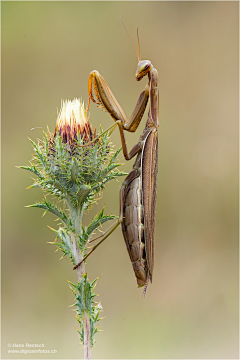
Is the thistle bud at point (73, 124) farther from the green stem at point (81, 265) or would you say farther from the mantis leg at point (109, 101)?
the green stem at point (81, 265)

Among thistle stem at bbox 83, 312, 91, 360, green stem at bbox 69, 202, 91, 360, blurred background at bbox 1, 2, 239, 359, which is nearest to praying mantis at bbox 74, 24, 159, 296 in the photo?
green stem at bbox 69, 202, 91, 360

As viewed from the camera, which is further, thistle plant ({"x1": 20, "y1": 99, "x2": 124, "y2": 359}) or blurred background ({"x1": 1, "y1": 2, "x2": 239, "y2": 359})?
blurred background ({"x1": 1, "y1": 2, "x2": 239, "y2": 359})

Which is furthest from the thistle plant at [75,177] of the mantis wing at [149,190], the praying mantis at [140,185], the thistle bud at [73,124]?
the mantis wing at [149,190]

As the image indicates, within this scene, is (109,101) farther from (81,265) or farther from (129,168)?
(129,168)

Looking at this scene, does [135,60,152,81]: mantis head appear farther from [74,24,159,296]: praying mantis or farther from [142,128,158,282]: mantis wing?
[142,128,158,282]: mantis wing

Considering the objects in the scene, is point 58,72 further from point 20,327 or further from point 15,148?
point 20,327

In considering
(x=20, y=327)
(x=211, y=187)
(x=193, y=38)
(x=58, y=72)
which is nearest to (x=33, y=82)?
(x=58, y=72)
